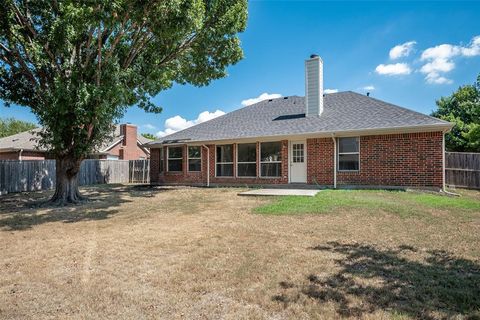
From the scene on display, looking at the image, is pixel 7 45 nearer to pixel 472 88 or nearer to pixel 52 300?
pixel 52 300

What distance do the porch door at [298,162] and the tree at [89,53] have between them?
493 cm

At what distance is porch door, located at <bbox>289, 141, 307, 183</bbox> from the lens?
554 inches

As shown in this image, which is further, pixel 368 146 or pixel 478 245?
pixel 368 146

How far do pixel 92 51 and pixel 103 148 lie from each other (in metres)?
17.9

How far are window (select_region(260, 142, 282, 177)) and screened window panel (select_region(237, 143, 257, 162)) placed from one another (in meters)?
0.40

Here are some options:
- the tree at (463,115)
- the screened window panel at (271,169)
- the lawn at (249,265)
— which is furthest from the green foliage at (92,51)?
the tree at (463,115)

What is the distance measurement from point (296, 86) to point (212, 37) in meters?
9.44

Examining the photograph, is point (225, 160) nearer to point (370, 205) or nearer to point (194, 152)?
point (194, 152)

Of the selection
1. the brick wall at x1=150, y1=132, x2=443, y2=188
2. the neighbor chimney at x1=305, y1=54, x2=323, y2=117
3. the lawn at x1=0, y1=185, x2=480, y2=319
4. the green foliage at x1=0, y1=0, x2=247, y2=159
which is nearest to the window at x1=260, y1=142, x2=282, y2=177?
the brick wall at x1=150, y1=132, x2=443, y2=188

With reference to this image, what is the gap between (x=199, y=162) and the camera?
17.1 meters

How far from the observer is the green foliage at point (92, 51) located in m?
8.77

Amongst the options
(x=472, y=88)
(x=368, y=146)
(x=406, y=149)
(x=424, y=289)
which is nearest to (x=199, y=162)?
(x=368, y=146)

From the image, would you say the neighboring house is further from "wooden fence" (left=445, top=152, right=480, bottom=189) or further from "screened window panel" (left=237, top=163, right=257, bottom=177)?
"wooden fence" (left=445, top=152, right=480, bottom=189)

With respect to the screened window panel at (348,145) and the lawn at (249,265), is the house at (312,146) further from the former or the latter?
the lawn at (249,265)
